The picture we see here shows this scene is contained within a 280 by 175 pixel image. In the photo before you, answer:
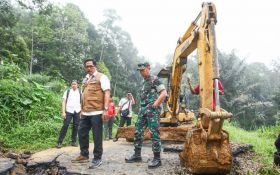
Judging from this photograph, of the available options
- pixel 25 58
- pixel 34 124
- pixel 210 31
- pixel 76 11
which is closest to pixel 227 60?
pixel 25 58

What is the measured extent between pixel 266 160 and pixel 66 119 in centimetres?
480

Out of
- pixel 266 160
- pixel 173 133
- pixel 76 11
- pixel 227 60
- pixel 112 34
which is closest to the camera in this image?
pixel 266 160

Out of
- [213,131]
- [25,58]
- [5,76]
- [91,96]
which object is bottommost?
[213,131]

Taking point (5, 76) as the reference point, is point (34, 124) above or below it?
below

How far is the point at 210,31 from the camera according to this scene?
5.05 meters

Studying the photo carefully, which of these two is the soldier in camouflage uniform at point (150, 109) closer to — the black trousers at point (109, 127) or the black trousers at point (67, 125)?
the black trousers at point (67, 125)

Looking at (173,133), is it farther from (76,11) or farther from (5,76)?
(76,11)

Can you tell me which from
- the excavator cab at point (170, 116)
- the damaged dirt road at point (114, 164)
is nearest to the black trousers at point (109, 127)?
the excavator cab at point (170, 116)

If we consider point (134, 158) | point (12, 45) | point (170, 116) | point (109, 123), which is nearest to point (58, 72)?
point (12, 45)

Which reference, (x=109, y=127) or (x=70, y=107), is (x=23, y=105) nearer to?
(x=70, y=107)

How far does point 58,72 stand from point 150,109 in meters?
21.7

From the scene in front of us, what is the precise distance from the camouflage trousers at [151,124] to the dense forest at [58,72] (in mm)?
3495

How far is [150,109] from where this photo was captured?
5523 millimetres

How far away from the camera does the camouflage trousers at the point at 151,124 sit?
5.41 metres
